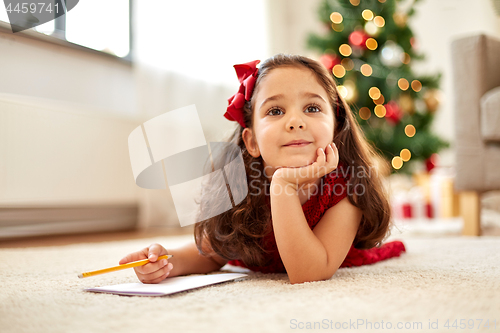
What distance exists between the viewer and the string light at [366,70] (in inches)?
92.0

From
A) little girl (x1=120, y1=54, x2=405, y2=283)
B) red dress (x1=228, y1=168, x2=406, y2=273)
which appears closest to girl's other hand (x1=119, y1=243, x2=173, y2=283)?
little girl (x1=120, y1=54, x2=405, y2=283)

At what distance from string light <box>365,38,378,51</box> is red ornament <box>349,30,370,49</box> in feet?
0.07

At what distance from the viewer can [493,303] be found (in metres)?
0.47

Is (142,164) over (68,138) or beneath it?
beneath

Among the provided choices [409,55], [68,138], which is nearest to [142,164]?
[68,138]

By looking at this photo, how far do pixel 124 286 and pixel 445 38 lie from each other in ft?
10.3

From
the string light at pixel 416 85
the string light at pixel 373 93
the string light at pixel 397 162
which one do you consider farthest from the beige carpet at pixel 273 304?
the string light at pixel 416 85

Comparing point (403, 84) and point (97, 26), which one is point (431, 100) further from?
point (97, 26)

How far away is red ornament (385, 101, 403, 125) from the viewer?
2316mm

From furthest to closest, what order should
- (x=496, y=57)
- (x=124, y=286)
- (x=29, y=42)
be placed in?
(x=29, y=42) < (x=496, y=57) < (x=124, y=286)

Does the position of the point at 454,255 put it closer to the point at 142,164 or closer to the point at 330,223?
the point at 330,223

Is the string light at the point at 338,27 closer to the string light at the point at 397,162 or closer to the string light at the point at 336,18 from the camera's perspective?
the string light at the point at 336,18

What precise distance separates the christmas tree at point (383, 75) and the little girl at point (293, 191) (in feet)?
5.01

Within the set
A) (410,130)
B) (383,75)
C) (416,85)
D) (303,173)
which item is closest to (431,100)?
(416,85)
